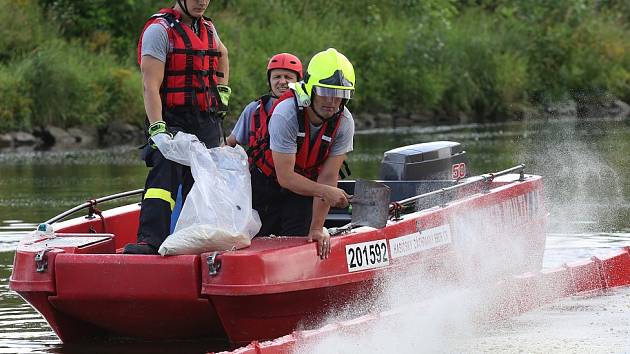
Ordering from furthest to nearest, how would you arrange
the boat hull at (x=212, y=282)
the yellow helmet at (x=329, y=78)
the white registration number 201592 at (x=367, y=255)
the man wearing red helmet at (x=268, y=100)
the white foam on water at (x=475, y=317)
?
1. the man wearing red helmet at (x=268, y=100)
2. the white registration number 201592 at (x=367, y=255)
3. the white foam on water at (x=475, y=317)
4. the yellow helmet at (x=329, y=78)
5. the boat hull at (x=212, y=282)

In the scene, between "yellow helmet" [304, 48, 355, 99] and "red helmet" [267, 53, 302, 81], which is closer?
"yellow helmet" [304, 48, 355, 99]

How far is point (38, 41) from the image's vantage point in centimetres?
3162

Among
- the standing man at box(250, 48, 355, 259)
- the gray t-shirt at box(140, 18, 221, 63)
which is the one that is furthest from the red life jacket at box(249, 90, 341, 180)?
the gray t-shirt at box(140, 18, 221, 63)

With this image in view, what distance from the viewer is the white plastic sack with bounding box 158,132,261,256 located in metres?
7.86

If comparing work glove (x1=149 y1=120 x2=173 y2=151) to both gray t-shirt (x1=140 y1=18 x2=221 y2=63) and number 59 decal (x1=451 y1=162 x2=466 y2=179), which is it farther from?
number 59 decal (x1=451 y1=162 x2=466 y2=179)

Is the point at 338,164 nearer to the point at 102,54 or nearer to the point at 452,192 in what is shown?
the point at 452,192

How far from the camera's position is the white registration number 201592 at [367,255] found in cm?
829

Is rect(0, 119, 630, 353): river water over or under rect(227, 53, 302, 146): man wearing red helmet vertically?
under

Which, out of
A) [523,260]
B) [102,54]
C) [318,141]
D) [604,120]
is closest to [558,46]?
[604,120]

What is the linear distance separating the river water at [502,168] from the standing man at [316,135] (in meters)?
0.97

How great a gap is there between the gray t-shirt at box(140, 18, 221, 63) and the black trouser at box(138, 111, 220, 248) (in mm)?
371

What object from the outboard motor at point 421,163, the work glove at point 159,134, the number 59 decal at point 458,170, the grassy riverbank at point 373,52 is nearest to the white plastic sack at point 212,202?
the work glove at point 159,134

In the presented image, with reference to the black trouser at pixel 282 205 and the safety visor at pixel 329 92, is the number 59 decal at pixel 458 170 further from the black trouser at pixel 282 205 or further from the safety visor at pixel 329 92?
the safety visor at pixel 329 92

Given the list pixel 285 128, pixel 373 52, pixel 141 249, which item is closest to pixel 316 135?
pixel 285 128
